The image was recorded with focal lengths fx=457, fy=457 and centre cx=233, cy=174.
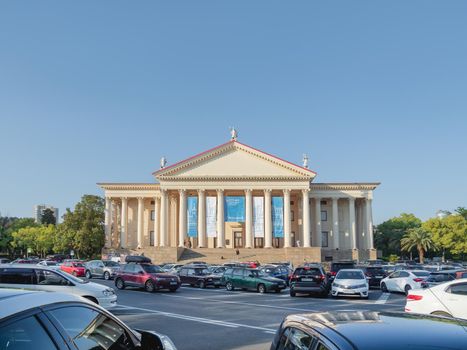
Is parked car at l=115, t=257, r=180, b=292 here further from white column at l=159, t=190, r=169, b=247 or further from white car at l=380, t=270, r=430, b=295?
white column at l=159, t=190, r=169, b=247

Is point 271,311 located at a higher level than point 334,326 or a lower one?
lower

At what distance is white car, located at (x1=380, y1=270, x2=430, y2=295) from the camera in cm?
2600

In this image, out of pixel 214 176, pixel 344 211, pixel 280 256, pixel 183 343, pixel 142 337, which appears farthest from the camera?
pixel 344 211

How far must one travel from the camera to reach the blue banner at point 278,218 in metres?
66.6

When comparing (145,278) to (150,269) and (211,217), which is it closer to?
(150,269)

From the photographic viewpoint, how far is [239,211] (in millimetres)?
65938

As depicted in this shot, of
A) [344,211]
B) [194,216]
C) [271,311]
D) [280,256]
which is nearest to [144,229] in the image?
[194,216]

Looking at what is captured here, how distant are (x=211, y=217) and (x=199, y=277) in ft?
119

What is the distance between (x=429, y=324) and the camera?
3326 millimetres

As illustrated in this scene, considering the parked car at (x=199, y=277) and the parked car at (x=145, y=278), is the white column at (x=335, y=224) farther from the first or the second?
the parked car at (x=145, y=278)

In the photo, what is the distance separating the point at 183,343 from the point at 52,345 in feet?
25.8

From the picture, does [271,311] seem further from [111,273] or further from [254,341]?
[111,273]

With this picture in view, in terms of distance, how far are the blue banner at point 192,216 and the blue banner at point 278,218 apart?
1137cm

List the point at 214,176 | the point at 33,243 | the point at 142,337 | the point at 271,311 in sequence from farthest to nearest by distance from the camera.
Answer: the point at 33,243 < the point at 214,176 < the point at 271,311 < the point at 142,337
